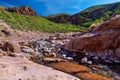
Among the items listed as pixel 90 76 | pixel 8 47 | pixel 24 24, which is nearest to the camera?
pixel 90 76

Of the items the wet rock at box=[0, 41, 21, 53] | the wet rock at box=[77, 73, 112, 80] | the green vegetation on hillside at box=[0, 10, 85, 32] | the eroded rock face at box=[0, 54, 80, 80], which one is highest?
the green vegetation on hillside at box=[0, 10, 85, 32]

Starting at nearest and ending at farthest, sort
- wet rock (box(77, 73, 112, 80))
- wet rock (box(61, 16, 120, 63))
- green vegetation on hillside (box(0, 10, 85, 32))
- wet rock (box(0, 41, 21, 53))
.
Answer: wet rock (box(77, 73, 112, 80)) → wet rock (box(0, 41, 21, 53)) → wet rock (box(61, 16, 120, 63)) → green vegetation on hillside (box(0, 10, 85, 32))

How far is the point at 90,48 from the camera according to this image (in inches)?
834

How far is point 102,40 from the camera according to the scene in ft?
67.2

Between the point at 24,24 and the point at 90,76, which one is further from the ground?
the point at 24,24

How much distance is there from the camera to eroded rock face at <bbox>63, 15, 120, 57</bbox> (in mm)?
19875

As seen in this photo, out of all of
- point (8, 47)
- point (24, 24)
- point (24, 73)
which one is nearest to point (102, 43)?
point (8, 47)

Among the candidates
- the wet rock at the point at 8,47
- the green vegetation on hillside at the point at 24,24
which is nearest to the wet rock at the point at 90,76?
the wet rock at the point at 8,47

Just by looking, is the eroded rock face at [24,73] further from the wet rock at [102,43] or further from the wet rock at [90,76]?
the wet rock at [102,43]

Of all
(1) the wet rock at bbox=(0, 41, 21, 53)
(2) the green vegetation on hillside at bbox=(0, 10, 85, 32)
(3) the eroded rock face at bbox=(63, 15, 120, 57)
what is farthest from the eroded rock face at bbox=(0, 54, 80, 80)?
(2) the green vegetation on hillside at bbox=(0, 10, 85, 32)

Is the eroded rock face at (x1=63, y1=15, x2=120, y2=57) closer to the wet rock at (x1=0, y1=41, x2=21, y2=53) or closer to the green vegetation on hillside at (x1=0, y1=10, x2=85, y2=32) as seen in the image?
the wet rock at (x1=0, y1=41, x2=21, y2=53)

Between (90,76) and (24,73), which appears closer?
(24,73)

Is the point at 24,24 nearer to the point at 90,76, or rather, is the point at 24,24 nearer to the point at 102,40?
the point at 102,40

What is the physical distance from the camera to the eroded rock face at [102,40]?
19875 millimetres
